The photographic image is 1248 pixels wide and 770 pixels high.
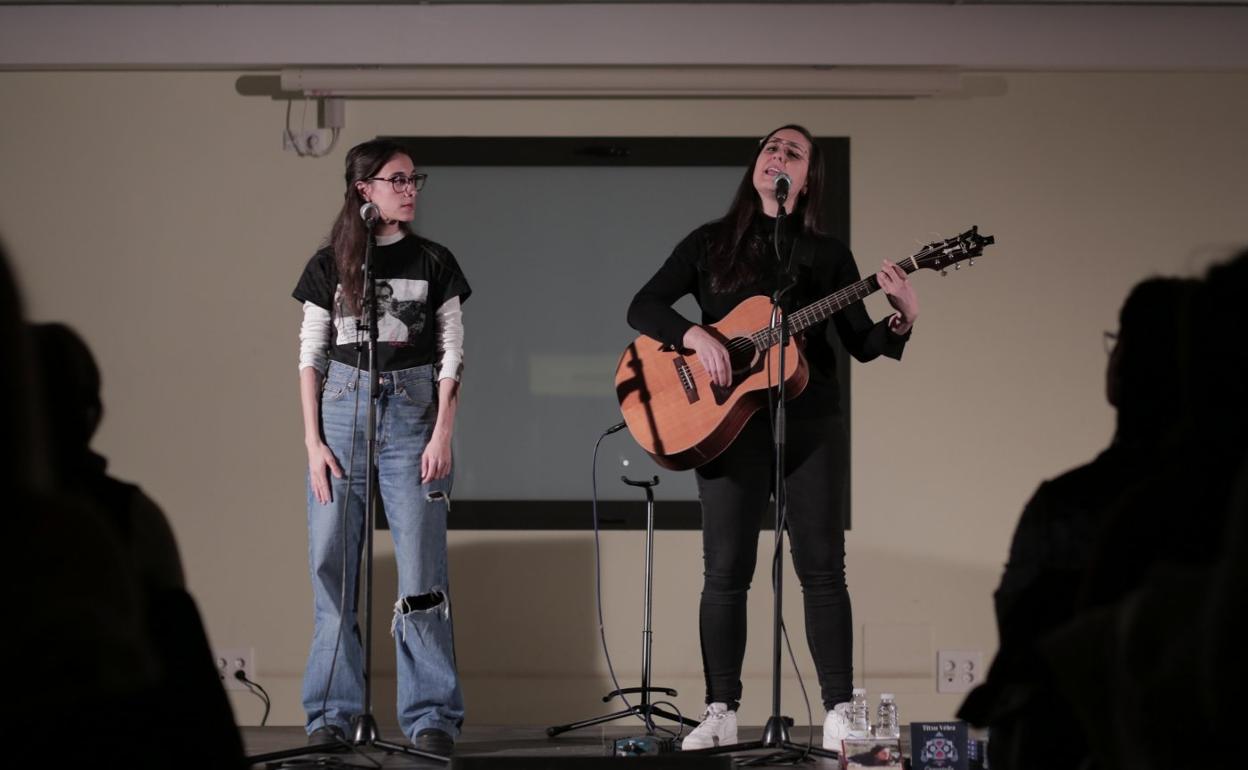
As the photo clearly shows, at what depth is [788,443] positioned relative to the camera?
3211mm

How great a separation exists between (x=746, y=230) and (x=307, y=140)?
196cm

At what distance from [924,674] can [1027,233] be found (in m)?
1.62

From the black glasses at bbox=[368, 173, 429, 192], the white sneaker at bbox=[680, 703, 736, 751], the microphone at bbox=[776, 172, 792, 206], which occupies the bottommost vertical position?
the white sneaker at bbox=[680, 703, 736, 751]

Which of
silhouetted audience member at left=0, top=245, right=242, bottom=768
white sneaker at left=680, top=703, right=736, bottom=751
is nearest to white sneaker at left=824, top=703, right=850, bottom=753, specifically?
white sneaker at left=680, top=703, right=736, bottom=751

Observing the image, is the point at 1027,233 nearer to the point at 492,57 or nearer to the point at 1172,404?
the point at 492,57

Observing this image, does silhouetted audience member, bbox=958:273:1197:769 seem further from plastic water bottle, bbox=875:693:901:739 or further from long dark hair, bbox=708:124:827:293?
long dark hair, bbox=708:124:827:293

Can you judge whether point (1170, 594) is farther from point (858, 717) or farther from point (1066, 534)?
point (858, 717)

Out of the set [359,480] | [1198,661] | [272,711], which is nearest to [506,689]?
[272,711]

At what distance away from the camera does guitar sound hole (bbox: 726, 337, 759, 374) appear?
10.7 feet

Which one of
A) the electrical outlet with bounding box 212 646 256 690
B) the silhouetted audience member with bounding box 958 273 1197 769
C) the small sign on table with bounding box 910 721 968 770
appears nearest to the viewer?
the silhouetted audience member with bounding box 958 273 1197 769

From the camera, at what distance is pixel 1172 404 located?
154cm

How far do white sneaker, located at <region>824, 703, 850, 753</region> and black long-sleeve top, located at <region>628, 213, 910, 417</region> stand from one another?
2.41ft

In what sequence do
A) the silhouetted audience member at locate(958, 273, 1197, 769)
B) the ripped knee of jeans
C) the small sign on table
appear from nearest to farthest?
the silhouetted audience member at locate(958, 273, 1197, 769) < the small sign on table < the ripped knee of jeans

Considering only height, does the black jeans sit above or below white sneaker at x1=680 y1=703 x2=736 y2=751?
above
